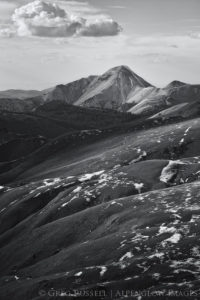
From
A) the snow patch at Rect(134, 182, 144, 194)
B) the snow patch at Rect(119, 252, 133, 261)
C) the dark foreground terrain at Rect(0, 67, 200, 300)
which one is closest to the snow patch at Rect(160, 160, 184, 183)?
the dark foreground terrain at Rect(0, 67, 200, 300)

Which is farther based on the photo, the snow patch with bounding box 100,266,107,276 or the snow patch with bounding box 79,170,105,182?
the snow patch with bounding box 79,170,105,182

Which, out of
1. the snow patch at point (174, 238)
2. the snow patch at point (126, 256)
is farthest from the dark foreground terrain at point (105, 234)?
the snow patch at point (174, 238)

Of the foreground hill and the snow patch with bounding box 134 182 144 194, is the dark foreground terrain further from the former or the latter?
the snow patch with bounding box 134 182 144 194

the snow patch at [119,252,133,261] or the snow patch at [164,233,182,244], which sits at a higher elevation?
the snow patch at [164,233,182,244]

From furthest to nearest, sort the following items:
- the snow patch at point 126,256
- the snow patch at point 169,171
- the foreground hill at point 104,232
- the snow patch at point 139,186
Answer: the snow patch at point 169,171 → the snow patch at point 139,186 → the snow patch at point 126,256 → the foreground hill at point 104,232

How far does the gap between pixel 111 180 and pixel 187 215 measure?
57708 millimetres

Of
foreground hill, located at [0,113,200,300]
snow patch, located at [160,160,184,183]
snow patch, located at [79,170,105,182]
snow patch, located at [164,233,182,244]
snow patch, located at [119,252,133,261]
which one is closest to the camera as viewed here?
foreground hill, located at [0,113,200,300]

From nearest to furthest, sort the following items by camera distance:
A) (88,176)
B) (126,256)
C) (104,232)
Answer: (126,256) < (104,232) < (88,176)

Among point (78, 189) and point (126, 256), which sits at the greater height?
point (126, 256)

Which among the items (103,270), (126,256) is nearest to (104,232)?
(126,256)

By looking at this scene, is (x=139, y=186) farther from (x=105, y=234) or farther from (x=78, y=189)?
(x=105, y=234)

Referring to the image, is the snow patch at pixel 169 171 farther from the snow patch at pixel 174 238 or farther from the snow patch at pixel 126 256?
the snow patch at pixel 126 256

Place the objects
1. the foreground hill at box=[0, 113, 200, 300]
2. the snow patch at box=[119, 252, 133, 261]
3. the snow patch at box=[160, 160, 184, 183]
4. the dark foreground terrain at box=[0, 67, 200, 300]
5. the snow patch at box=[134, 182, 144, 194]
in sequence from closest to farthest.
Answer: the dark foreground terrain at box=[0, 67, 200, 300] < the foreground hill at box=[0, 113, 200, 300] < the snow patch at box=[119, 252, 133, 261] < the snow patch at box=[134, 182, 144, 194] < the snow patch at box=[160, 160, 184, 183]

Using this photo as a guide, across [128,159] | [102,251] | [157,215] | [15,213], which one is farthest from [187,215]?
[128,159]
